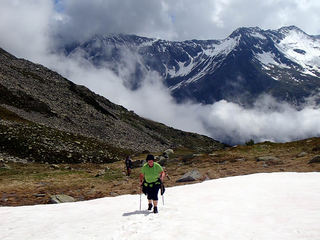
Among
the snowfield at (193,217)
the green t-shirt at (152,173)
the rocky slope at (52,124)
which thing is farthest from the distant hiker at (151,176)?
the rocky slope at (52,124)

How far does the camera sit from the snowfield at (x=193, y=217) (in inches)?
415

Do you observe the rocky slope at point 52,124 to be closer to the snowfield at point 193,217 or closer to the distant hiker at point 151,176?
the snowfield at point 193,217

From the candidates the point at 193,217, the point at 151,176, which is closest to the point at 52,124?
the point at 151,176

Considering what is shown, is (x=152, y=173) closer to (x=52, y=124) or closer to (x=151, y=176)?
(x=151, y=176)

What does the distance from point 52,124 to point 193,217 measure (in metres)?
68.8

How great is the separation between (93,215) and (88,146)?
51.3 m

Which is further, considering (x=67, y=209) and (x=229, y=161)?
(x=229, y=161)

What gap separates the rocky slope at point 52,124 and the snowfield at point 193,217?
115ft

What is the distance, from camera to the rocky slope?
51.0 meters

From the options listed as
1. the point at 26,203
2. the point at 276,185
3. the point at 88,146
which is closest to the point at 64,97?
the point at 88,146

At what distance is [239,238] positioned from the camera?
9891mm

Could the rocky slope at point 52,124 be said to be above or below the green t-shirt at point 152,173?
above

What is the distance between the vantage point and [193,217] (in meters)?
12.5

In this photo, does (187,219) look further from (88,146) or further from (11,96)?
(11,96)
